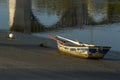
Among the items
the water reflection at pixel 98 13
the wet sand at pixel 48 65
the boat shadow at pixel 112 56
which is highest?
the water reflection at pixel 98 13

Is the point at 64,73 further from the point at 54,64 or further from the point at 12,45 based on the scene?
the point at 12,45

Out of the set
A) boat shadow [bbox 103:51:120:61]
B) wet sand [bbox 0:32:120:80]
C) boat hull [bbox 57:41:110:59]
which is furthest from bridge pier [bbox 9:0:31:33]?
boat hull [bbox 57:41:110:59]

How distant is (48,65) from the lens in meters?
13.8

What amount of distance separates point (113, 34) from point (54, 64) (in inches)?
537

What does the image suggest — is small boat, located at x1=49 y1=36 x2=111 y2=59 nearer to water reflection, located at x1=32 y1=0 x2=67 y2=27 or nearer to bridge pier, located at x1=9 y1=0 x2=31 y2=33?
bridge pier, located at x1=9 y1=0 x2=31 y2=33

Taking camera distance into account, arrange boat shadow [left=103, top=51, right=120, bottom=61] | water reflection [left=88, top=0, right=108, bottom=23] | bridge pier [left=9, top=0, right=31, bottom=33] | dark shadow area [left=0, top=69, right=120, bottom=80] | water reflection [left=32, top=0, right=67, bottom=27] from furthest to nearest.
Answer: water reflection [left=88, top=0, right=108, bottom=23] < water reflection [left=32, top=0, right=67, bottom=27] < bridge pier [left=9, top=0, right=31, bottom=33] < boat shadow [left=103, top=51, right=120, bottom=61] < dark shadow area [left=0, top=69, right=120, bottom=80]

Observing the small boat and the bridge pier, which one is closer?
the small boat

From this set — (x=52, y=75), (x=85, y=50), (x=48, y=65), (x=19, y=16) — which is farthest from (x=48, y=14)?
(x=52, y=75)

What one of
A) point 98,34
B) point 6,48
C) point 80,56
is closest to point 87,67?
point 80,56

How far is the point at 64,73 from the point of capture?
12.7 m

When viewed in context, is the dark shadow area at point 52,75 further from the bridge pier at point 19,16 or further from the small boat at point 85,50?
the bridge pier at point 19,16

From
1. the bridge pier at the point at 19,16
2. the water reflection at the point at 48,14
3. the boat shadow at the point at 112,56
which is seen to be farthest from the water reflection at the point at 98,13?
the boat shadow at the point at 112,56

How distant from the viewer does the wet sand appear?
12.2 meters

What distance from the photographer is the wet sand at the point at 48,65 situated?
12.2 metres
